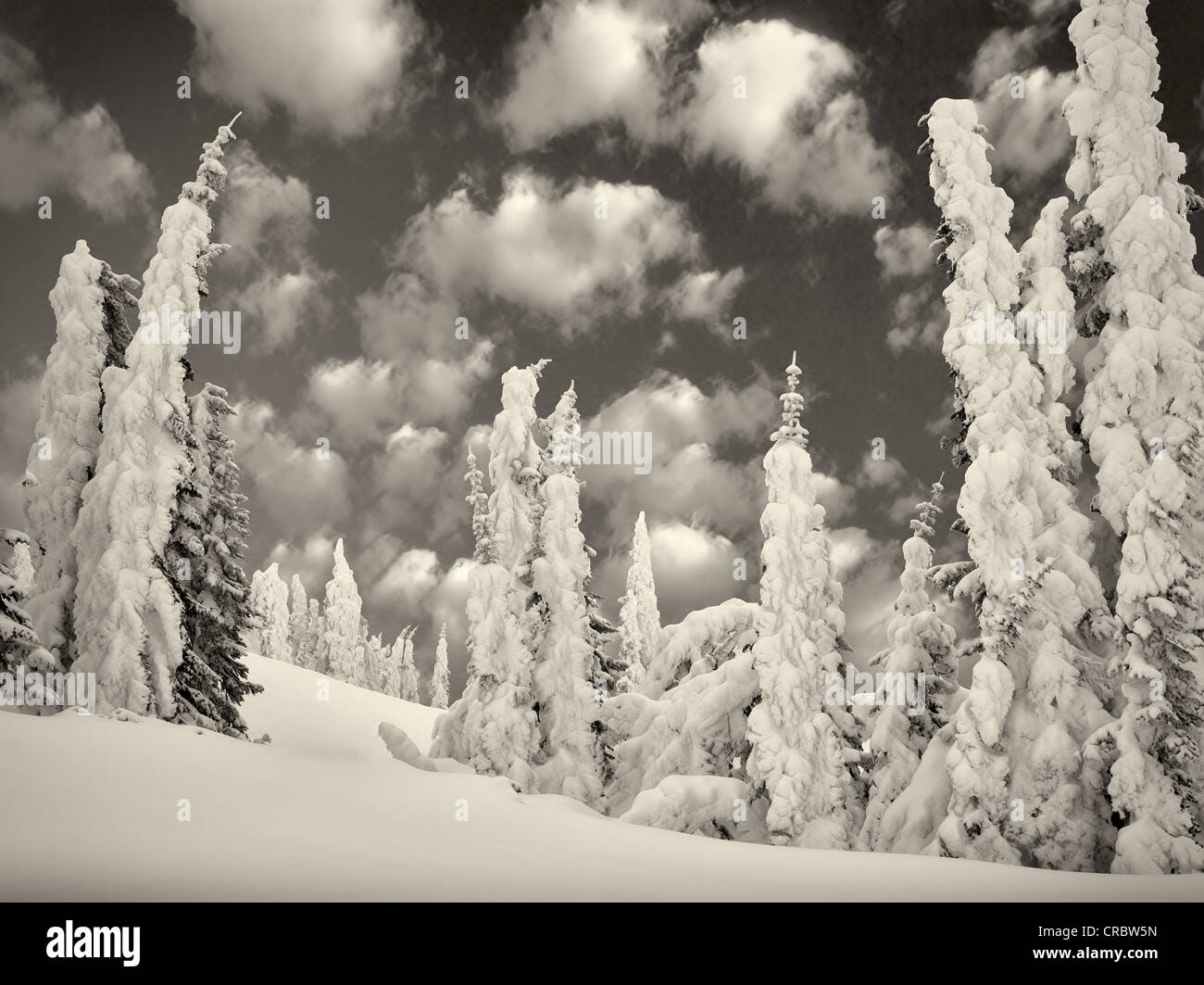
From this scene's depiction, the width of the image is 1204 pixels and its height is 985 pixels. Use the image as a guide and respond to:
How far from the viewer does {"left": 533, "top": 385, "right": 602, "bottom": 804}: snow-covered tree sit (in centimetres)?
2380

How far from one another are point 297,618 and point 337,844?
91.3 m

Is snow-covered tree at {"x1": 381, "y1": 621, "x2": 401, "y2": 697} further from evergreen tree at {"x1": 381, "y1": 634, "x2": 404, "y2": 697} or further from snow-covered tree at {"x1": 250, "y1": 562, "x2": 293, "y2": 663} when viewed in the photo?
snow-covered tree at {"x1": 250, "y1": 562, "x2": 293, "y2": 663}

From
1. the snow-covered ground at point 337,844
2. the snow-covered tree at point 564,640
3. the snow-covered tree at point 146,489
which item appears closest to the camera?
the snow-covered ground at point 337,844

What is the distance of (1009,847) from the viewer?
1508cm

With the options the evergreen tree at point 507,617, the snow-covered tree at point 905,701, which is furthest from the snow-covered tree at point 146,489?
the snow-covered tree at point 905,701

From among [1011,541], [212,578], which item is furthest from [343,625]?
[1011,541]

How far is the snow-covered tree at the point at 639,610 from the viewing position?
63.8m

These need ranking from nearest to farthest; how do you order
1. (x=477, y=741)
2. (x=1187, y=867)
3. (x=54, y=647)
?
(x=1187, y=867) → (x=54, y=647) → (x=477, y=741)

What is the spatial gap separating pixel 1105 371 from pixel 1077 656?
5613 millimetres

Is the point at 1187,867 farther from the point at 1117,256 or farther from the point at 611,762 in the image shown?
the point at 611,762

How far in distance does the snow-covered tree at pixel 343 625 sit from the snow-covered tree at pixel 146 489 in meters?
62.8

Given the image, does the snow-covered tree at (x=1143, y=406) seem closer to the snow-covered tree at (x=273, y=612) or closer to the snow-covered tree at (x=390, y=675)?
the snow-covered tree at (x=273, y=612)

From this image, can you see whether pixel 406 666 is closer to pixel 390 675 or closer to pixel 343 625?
pixel 390 675
